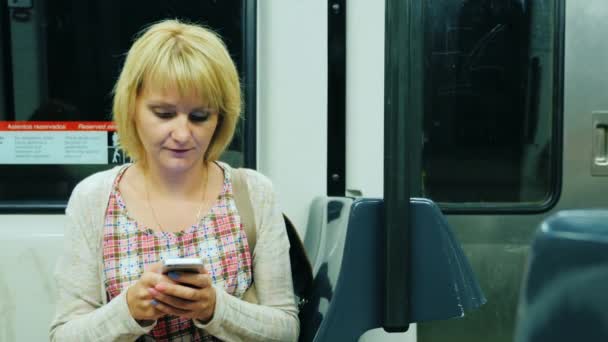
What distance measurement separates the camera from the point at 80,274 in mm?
1909

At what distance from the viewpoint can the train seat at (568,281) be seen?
96cm

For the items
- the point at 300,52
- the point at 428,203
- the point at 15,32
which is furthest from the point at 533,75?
the point at 15,32

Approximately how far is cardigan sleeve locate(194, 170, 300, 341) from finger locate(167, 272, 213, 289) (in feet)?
0.58

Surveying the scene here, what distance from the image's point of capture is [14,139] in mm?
2242

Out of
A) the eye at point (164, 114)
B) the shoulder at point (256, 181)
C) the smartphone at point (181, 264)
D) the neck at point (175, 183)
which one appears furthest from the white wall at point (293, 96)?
the smartphone at point (181, 264)

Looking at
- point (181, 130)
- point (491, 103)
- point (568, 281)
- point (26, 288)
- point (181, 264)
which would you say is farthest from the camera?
point (491, 103)

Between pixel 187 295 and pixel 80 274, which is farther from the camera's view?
pixel 80 274

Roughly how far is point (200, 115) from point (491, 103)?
1068 mm

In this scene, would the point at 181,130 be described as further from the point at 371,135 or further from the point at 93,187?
the point at 371,135

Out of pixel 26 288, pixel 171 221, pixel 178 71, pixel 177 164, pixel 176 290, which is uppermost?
pixel 178 71

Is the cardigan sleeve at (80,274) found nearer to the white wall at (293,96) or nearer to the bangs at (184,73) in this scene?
the bangs at (184,73)

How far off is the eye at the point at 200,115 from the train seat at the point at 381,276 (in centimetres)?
42

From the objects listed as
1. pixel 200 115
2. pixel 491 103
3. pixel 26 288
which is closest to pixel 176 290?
pixel 200 115

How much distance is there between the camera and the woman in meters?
1.87
